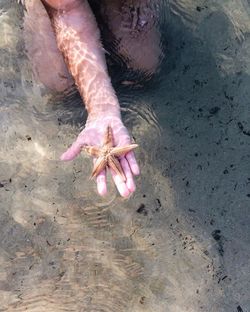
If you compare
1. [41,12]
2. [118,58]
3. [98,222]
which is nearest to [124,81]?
[118,58]

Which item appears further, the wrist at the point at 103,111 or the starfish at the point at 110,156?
the wrist at the point at 103,111

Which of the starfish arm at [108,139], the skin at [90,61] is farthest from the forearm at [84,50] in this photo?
the starfish arm at [108,139]

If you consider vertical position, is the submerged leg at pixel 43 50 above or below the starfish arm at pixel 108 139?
below

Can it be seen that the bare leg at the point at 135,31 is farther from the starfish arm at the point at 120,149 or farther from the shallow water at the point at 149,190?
the starfish arm at the point at 120,149

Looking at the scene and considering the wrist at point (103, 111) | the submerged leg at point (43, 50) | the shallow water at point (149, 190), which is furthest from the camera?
the submerged leg at point (43, 50)

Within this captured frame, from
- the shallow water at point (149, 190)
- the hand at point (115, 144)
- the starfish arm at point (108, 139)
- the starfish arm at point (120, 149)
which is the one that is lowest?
Result: the shallow water at point (149, 190)

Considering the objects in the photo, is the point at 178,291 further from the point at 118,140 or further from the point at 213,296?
the point at 118,140

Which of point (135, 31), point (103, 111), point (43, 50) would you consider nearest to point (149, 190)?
point (103, 111)
